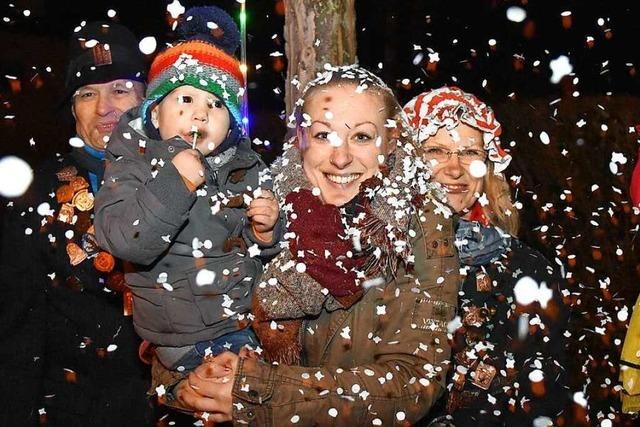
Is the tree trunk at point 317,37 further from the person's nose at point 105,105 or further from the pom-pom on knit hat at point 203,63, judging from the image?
the person's nose at point 105,105

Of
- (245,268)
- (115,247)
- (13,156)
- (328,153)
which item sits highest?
(328,153)

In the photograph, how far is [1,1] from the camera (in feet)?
30.5

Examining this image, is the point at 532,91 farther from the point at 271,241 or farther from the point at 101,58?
the point at 271,241

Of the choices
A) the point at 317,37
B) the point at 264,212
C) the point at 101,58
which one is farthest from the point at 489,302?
the point at 101,58

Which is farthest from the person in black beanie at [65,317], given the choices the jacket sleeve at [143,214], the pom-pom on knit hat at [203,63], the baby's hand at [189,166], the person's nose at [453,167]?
the person's nose at [453,167]

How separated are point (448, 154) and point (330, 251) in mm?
1064

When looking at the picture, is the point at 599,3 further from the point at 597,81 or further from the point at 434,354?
the point at 434,354

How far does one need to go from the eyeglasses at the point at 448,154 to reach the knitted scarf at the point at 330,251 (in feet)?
2.21

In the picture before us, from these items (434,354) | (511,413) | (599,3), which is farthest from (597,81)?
(434,354)

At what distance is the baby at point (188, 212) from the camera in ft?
9.23

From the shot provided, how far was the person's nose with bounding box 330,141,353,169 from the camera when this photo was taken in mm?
2955

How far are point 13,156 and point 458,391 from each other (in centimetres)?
746

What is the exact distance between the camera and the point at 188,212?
9.41 ft

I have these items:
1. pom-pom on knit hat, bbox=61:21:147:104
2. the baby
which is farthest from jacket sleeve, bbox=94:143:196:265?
pom-pom on knit hat, bbox=61:21:147:104
